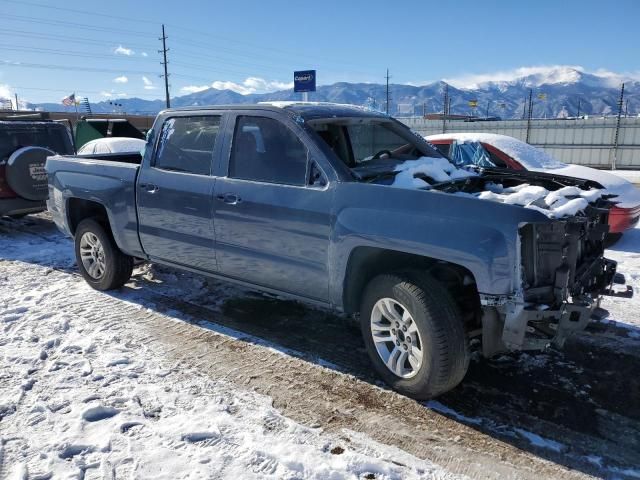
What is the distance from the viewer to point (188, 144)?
4.63m

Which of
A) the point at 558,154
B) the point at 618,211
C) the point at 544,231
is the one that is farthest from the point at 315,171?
the point at 558,154

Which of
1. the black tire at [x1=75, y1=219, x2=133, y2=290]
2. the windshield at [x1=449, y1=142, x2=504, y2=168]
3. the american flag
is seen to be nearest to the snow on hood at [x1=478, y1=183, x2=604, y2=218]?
the black tire at [x1=75, y1=219, x2=133, y2=290]

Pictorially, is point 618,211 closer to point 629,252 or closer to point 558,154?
point 629,252

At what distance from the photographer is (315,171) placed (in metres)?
3.72

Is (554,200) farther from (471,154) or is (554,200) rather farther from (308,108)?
(471,154)

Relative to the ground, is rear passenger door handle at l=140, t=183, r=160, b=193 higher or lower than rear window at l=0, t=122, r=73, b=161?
lower

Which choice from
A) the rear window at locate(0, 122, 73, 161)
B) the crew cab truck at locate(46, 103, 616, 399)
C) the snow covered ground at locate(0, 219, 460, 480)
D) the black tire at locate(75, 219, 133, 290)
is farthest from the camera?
the rear window at locate(0, 122, 73, 161)

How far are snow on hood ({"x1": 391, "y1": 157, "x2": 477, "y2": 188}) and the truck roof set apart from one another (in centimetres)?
67

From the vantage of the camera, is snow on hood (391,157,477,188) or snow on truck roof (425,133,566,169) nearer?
snow on hood (391,157,477,188)

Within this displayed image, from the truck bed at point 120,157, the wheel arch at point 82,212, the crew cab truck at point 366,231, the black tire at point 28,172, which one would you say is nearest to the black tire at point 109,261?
the crew cab truck at point 366,231

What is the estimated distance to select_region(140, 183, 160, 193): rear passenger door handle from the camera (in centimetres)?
471

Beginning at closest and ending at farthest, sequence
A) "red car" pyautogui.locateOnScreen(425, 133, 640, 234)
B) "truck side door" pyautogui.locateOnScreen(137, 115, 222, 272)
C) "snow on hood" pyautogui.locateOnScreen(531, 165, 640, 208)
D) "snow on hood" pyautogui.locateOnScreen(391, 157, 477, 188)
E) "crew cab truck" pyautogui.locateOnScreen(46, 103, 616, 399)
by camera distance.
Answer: "crew cab truck" pyautogui.locateOnScreen(46, 103, 616, 399) → "snow on hood" pyautogui.locateOnScreen(391, 157, 477, 188) → "truck side door" pyautogui.locateOnScreen(137, 115, 222, 272) → "snow on hood" pyautogui.locateOnScreen(531, 165, 640, 208) → "red car" pyautogui.locateOnScreen(425, 133, 640, 234)

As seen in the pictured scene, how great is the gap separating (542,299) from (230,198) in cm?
241

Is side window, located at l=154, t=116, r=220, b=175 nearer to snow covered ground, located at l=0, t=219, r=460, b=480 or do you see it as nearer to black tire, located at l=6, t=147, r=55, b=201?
snow covered ground, located at l=0, t=219, r=460, b=480
